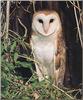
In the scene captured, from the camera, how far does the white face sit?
3.80 m

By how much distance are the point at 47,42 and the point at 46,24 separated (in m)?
0.22

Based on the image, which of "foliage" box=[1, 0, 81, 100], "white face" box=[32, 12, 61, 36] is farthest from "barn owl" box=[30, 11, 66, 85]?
"foliage" box=[1, 0, 81, 100]

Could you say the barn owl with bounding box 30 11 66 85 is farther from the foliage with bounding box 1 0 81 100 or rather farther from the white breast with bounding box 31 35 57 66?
the foliage with bounding box 1 0 81 100

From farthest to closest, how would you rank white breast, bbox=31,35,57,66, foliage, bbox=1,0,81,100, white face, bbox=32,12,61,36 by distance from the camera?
white breast, bbox=31,35,57,66 → white face, bbox=32,12,61,36 → foliage, bbox=1,0,81,100

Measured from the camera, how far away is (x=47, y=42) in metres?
3.94

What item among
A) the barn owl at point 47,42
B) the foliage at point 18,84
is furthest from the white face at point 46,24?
the foliage at point 18,84

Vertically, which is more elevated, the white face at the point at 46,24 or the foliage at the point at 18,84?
the white face at the point at 46,24

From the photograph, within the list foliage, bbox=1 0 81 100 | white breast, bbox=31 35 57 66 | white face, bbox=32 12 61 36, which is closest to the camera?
foliage, bbox=1 0 81 100

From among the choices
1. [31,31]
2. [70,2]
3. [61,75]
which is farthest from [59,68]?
[70,2]

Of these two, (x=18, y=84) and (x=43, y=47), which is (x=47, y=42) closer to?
(x=43, y=47)

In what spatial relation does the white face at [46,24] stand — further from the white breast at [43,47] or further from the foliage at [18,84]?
the foliage at [18,84]

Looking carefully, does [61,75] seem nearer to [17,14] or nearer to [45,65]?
[45,65]

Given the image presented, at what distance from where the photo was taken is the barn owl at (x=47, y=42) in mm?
3857

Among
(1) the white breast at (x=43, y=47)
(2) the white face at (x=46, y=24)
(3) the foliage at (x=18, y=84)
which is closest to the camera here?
(3) the foliage at (x=18, y=84)
